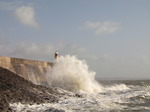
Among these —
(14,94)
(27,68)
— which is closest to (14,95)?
(14,94)

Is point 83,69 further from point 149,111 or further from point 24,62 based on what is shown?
point 149,111

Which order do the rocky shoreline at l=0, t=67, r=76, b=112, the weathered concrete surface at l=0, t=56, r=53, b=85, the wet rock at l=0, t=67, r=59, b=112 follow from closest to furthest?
the rocky shoreline at l=0, t=67, r=76, b=112
the wet rock at l=0, t=67, r=59, b=112
the weathered concrete surface at l=0, t=56, r=53, b=85

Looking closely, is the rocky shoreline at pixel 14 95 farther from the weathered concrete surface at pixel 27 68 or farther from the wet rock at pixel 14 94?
the weathered concrete surface at pixel 27 68

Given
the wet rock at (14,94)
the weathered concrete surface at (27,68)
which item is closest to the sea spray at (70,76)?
the weathered concrete surface at (27,68)

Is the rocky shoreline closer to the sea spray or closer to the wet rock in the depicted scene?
the wet rock

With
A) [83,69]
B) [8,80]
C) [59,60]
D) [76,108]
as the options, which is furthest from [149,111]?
[59,60]

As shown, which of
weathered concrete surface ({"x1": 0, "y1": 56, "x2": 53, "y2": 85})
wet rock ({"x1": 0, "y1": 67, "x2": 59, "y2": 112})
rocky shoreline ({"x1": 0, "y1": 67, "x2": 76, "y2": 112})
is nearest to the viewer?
rocky shoreline ({"x1": 0, "y1": 67, "x2": 76, "y2": 112})

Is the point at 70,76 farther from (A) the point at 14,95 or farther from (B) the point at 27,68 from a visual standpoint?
(A) the point at 14,95

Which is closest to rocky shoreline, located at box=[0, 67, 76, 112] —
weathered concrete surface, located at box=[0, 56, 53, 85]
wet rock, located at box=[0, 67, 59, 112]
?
wet rock, located at box=[0, 67, 59, 112]
